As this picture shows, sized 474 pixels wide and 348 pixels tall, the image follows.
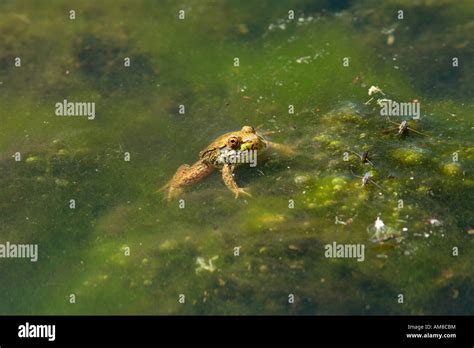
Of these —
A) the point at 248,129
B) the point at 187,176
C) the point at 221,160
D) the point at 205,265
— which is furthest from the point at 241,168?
the point at 205,265

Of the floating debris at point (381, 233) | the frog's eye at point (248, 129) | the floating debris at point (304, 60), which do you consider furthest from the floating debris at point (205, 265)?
the floating debris at point (304, 60)

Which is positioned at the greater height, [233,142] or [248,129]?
[248,129]

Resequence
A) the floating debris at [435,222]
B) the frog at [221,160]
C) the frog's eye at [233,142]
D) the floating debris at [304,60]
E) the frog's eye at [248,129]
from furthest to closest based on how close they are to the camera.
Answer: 1. the floating debris at [304,60]
2. the frog's eye at [248,129]
3. the frog's eye at [233,142]
4. the frog at [221,160]
5. the floating debris at [435,222]

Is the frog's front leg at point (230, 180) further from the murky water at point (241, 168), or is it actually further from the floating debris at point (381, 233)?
the floating debris at point (381, 233)

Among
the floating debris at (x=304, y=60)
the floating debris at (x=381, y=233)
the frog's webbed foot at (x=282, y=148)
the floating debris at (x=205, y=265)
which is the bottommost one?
the floating debris at (x=205, y=265)

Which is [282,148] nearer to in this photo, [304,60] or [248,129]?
[248,129]

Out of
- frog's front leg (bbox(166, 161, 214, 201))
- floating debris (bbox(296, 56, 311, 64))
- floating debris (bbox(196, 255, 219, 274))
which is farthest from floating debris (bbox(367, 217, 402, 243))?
floating debris (bbox(296, 56, 311, 64))
